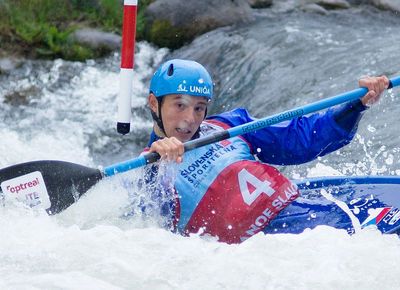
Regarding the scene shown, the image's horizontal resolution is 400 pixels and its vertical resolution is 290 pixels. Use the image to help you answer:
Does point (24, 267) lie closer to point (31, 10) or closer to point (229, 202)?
point (229, 202)

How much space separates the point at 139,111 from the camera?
9.76m

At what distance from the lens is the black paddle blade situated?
14.8 feet

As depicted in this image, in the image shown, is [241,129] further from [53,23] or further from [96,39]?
[53,23]

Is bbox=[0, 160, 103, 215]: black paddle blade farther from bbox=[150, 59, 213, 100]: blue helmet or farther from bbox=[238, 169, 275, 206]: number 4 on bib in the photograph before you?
bbox=[238, 169, 275, 206]: number 4 on bib

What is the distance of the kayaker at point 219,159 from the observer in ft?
14.5

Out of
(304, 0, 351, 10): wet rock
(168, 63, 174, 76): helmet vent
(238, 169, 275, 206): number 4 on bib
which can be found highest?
(168, 63, 174, 76): helmet vent

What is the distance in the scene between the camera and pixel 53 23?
1145 cm

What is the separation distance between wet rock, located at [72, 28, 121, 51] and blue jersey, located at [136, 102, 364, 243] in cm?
669

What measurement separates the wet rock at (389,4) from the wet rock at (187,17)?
1488mm

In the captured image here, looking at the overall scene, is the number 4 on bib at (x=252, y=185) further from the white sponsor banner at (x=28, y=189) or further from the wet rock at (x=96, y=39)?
the wet rock at (x=96, y=39)

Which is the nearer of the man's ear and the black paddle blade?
the black paddle blade

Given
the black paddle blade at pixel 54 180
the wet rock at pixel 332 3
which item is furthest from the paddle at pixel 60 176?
the wet rock at pixel 332 3

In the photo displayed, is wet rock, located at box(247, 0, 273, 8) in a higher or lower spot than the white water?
lower

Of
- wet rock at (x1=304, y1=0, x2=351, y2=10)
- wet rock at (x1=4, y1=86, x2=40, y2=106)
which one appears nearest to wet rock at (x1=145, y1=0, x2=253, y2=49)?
wet rock at (x1=304, y1=0, x2=351, y2=10)
